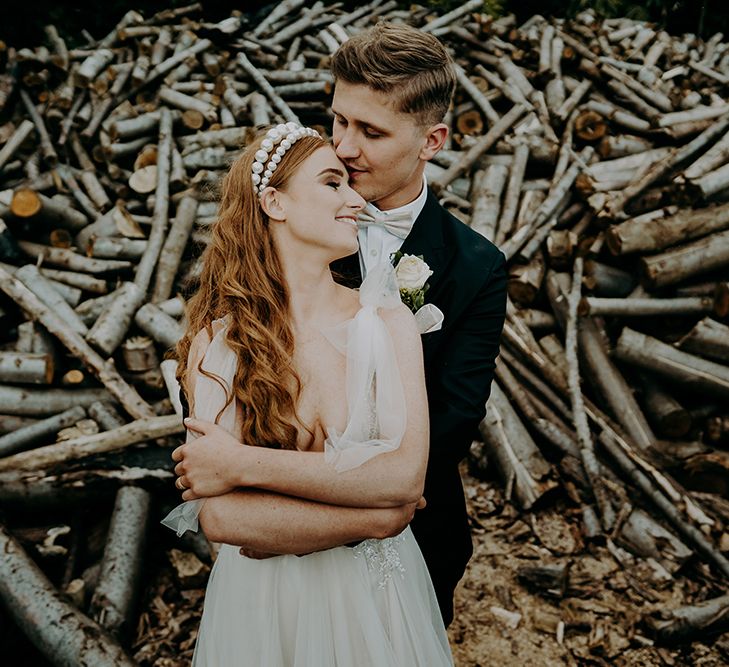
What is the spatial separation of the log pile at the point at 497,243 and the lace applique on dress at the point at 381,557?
5.07 feet

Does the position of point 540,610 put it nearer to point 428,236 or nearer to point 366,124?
point 428,236

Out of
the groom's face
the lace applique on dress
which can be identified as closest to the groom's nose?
the groom's face

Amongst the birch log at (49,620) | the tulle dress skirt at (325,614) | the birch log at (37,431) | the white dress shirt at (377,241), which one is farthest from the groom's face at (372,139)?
the birch log at (37,431)

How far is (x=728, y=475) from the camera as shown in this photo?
181 inches

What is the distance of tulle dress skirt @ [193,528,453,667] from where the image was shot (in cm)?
199

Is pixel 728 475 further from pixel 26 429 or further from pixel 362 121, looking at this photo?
pixel 26 429

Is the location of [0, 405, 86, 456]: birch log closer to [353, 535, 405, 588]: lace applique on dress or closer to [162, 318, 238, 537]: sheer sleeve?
[162, 318, 238, 537]: sheer sleeve

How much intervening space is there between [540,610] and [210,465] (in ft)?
10.1

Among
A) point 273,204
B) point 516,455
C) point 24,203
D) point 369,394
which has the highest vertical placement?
point 273,204

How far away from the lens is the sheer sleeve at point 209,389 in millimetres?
1992

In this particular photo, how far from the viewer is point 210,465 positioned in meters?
1.82

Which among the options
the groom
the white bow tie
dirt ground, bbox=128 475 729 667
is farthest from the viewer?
dirt ground, bbox=128 475 729 667

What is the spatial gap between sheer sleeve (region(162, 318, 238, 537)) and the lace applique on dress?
589mm

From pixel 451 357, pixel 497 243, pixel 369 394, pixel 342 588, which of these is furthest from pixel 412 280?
pixel 497 243
